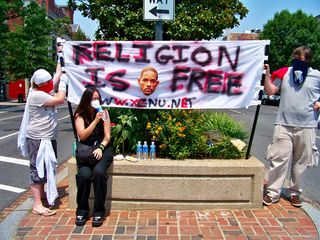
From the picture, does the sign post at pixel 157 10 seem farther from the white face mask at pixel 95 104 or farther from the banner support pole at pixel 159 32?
the white face mask at pixel 95 104

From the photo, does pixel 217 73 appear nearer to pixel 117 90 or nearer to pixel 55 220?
pixel 117 90

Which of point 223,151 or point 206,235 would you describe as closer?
point 206,235

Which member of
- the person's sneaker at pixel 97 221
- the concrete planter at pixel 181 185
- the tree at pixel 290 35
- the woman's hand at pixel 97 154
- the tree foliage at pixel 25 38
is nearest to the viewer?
the person's sneaker at pixel 97 221

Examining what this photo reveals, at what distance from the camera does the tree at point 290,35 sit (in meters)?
35.7

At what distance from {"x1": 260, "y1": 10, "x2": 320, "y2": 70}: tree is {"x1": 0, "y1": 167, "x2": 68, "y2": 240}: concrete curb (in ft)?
112

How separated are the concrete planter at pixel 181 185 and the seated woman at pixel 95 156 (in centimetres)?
27

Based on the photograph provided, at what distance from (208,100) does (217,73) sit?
381 millimetres

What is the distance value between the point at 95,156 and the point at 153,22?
7.48 m

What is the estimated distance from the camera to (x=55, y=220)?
4.26 meters

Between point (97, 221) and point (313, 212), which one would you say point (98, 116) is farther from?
point (313, 212)

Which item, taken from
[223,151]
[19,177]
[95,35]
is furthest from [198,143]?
[95,35]

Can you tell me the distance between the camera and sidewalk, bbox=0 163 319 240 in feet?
12.7

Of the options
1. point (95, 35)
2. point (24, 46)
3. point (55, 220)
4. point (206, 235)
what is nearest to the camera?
point (206, 235)

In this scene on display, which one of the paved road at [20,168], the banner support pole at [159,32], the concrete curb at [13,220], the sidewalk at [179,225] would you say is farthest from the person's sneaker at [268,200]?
the concrete curb at [13,220]
